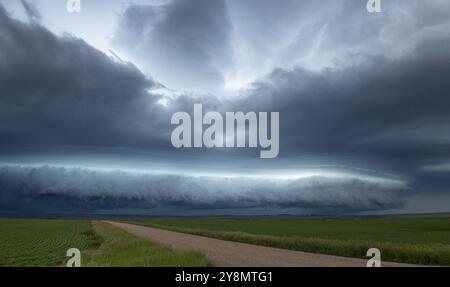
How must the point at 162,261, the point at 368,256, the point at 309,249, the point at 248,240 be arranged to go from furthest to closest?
the point at 248,240 < the point at 309,249 < the point at 368,256 < the point at 162,261

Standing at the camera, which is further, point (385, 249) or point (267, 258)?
point (385, 249)

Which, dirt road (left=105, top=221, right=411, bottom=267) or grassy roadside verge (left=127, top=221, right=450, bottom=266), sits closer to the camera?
dirt road (left=105, top=221, right=411, bottom=267)

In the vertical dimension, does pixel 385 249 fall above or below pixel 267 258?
above

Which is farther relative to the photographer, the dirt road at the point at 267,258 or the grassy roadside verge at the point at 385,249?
the grassy roadside verge at the point at 385,249
